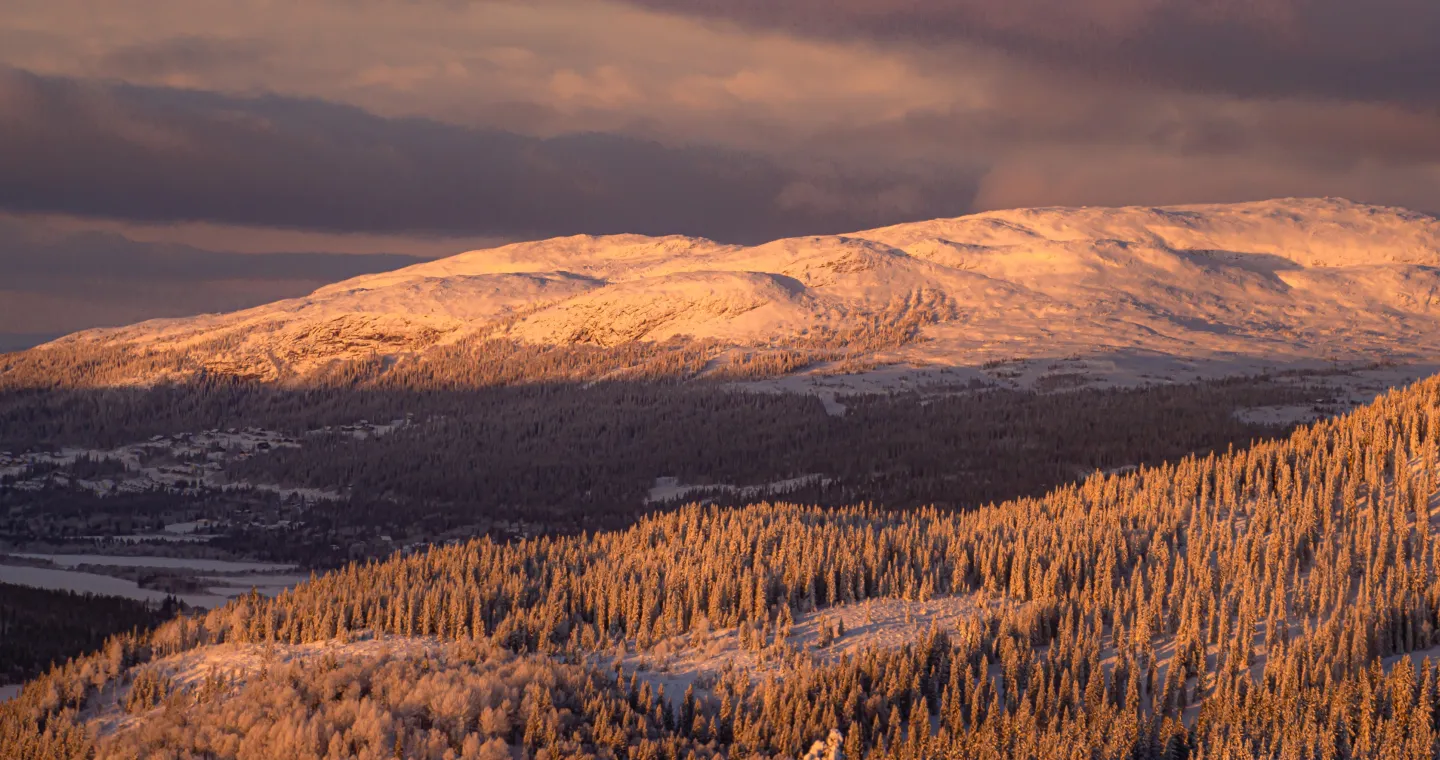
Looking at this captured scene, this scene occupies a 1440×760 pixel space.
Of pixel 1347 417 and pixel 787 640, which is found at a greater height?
pixel 1347 417

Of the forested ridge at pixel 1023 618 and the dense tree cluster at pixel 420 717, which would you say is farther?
the dense tree cluster at pixel 420 717

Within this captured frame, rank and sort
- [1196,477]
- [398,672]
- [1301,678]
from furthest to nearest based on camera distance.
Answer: [1196,477], [398,672], [1301,678]

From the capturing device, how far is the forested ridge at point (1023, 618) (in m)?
100

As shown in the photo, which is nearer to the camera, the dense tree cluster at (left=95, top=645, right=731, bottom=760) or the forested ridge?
the forested ridge

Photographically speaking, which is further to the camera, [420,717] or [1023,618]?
[1023,618]

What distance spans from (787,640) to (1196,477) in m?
48.7

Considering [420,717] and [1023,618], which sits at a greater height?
[1023,618]

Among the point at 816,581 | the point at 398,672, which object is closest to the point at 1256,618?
the point at 816,581

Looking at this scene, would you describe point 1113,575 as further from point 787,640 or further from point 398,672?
point 398,672

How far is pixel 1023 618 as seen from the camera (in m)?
122

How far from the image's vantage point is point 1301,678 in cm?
10038

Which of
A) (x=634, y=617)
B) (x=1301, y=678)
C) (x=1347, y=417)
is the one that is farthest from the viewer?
(x=1347, y=417)

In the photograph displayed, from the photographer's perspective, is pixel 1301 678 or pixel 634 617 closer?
pixel 1301 678

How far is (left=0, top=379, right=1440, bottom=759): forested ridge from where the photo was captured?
100m
